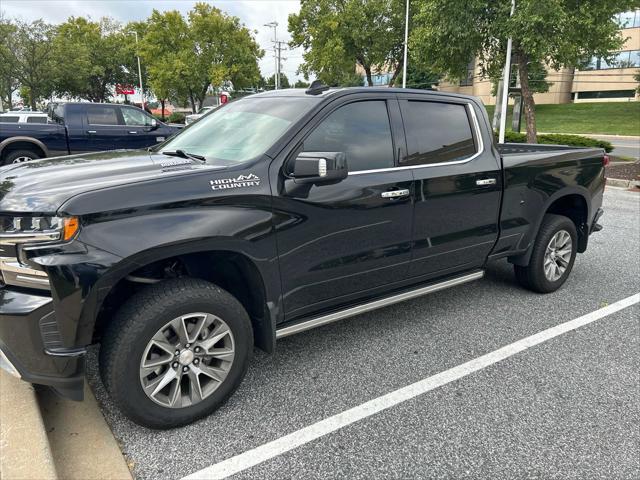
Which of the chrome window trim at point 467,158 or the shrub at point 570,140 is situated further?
the shrub at point 570,140

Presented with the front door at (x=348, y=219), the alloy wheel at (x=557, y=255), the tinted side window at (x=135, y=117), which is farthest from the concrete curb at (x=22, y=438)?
the tinted side window at (x=135, y=117)

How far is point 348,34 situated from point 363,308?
32.4 m

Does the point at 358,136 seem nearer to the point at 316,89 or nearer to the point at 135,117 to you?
the point at 316,89

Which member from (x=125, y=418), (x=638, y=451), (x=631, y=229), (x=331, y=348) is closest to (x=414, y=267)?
(x=331, y=348)

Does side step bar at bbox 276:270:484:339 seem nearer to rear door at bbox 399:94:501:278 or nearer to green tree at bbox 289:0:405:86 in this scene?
rear door at bbox 399:94:501:278

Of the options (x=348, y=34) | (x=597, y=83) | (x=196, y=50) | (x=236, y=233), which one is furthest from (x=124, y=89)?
(x=597, y=83)

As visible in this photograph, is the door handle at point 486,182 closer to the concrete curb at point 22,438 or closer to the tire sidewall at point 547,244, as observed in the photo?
the tire sidewall at point 547,244

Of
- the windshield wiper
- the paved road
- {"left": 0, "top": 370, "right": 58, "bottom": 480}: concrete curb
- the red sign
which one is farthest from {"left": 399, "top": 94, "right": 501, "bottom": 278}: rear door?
the red sign

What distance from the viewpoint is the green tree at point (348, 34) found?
31812 mm

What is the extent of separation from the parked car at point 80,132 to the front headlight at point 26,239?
931cm

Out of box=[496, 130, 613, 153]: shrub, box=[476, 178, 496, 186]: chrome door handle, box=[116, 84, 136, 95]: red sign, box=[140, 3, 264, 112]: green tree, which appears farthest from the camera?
box=[116, 84, 136, 95]: red sign

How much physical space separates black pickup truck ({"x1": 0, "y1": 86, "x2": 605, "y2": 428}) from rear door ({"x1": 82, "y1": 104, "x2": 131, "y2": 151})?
8921mm

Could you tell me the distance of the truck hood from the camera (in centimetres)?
233

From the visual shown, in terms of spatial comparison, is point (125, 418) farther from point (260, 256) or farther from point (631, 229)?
point (631, 229)
